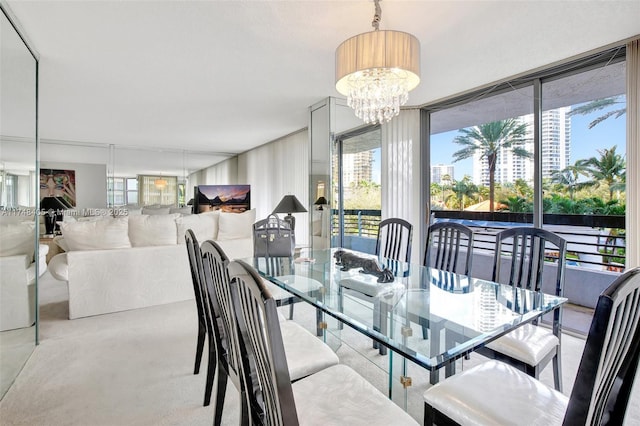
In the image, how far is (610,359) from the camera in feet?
2.77

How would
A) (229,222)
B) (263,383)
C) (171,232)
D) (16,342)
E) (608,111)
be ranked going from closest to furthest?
(263,383) < (16,342) < (608,111) < (171,232) < (229,222)

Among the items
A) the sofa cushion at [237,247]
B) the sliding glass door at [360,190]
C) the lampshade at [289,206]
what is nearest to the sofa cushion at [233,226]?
the sofa cushion at [237,247]

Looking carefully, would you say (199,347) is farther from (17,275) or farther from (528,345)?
(528,345)

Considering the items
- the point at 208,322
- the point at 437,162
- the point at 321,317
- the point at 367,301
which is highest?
the point at 437,162

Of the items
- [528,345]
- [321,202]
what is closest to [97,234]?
[321,202]

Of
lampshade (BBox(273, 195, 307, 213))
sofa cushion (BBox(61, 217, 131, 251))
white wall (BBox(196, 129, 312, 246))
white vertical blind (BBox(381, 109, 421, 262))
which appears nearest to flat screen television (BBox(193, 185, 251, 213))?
white wall (BBox(196, 129, 312, 246))

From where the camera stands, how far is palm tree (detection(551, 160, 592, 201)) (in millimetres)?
2742

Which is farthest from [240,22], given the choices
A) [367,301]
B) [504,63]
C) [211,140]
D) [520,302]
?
[211,140]

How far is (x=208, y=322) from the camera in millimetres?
1808

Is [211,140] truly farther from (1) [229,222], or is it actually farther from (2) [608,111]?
(2) [608,111]

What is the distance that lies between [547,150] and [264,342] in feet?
10.6

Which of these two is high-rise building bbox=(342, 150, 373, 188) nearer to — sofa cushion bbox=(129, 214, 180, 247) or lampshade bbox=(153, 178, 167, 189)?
sofa cushion bbox=(129, 214, 180, 247)

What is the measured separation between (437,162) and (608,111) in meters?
1.72

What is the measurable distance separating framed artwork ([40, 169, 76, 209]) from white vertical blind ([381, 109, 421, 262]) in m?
7.13
